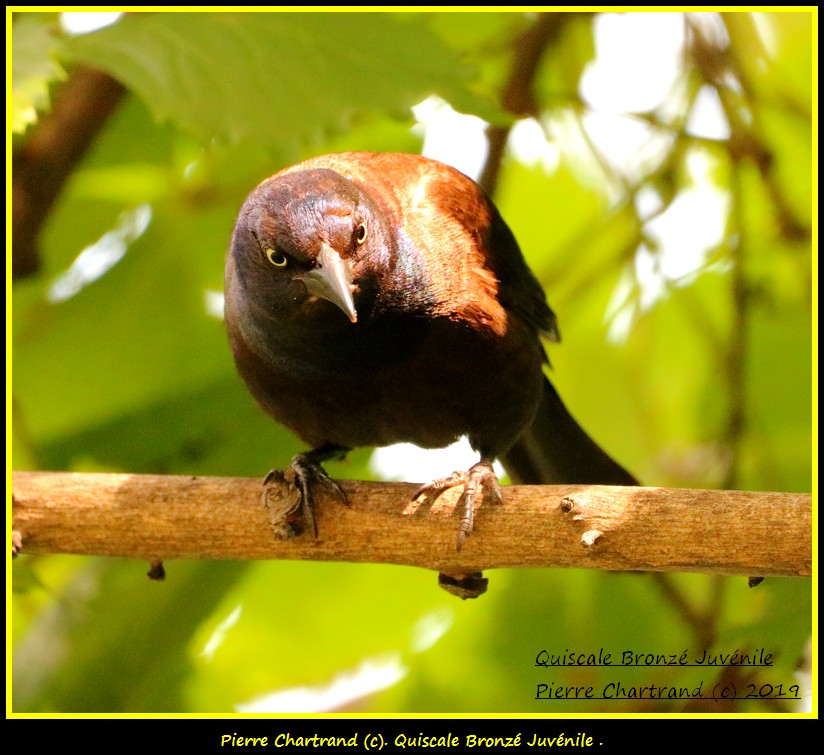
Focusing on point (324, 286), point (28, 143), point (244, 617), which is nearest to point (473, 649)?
point (244, 617)

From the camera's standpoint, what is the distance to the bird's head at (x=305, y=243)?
338cm

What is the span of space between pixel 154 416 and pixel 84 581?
0.80 metres

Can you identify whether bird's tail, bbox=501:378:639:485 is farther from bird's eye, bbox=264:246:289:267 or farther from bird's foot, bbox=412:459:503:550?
bird's eye, bbox=264:246:289:267

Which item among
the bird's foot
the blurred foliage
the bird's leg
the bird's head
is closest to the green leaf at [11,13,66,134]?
the blurred foliage

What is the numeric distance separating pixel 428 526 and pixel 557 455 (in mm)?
1370

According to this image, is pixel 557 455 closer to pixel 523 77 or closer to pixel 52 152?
pixel 523 77

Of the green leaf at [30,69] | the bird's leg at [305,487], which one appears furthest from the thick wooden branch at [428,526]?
the green leaf at [30,69]

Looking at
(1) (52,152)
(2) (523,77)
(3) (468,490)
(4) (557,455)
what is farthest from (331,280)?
(2) (523,77)

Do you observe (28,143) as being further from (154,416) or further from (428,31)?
(428,31)

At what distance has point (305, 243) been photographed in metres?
3.38

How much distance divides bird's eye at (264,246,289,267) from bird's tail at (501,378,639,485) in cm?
140

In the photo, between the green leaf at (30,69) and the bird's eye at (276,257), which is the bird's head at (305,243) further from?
the green leaf at (30,69)

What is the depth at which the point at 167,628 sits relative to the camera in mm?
3820

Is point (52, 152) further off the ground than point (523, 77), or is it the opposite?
point (523, 77)
